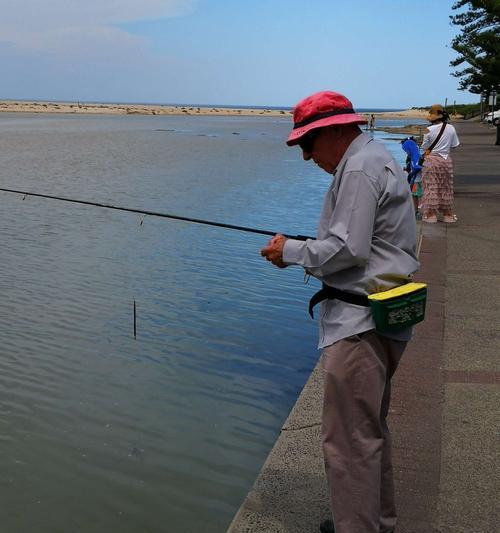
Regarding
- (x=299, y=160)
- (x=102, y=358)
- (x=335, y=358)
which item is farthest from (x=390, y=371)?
(x=299, y=160)

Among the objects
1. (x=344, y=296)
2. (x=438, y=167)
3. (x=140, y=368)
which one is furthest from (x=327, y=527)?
(x=438, y=167)

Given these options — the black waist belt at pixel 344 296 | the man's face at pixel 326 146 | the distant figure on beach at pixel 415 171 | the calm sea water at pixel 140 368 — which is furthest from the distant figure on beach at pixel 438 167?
the black waist belt at pixel 344 296

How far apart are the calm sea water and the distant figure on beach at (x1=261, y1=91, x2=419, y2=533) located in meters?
1.30

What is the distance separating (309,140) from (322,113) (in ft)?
0.40

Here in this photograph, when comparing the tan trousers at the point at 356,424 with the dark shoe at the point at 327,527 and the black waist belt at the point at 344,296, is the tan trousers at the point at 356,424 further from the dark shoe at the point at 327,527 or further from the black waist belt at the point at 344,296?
the dark shoe at the point at 327,527

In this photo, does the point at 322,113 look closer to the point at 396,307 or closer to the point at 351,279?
the point at 351,279

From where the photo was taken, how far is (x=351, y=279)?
2914mm

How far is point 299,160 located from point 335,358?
29825 mm

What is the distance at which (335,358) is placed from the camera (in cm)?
292

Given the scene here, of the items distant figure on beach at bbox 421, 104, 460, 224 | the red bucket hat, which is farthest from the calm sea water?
distant figure on beach at bbox 421, 104, 460, 224

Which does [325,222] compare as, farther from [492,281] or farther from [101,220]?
[101,220]

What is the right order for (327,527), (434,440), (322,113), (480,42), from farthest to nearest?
(480,42)
(434,440)
(327,527)
(322,113)

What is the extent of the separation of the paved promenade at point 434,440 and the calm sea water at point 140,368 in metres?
0.45

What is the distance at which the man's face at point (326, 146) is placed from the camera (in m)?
2.94
